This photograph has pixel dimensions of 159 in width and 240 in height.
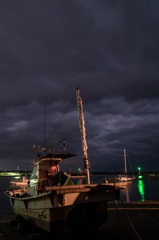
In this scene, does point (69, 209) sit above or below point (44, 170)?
below

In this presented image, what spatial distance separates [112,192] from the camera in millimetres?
10477

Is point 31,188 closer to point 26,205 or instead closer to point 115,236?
point 26,205

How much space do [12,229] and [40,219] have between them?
17.1ft

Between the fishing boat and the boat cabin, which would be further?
the boat cabin

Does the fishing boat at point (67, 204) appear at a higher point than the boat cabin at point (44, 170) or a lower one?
lower

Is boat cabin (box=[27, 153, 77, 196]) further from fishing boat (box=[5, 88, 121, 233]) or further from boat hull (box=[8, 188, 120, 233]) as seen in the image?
boat hull (box=[8, 188, 120, 233])

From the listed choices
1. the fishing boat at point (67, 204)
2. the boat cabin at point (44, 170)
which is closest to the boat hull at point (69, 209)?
the fishing boat at point (67, 204)

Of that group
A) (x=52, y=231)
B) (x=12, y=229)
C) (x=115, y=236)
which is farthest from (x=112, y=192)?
(x=12, y=229)

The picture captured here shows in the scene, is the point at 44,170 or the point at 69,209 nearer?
the point at 69,209

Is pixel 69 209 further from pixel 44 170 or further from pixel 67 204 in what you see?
pixel 44 170

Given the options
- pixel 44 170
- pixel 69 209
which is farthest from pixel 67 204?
pixel 44 170

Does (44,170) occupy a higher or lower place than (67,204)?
higher

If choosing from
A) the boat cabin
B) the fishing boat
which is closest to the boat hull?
the fishing boat

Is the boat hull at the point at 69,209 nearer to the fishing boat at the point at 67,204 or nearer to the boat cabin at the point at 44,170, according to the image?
the fishing boat at the point at 67,204
